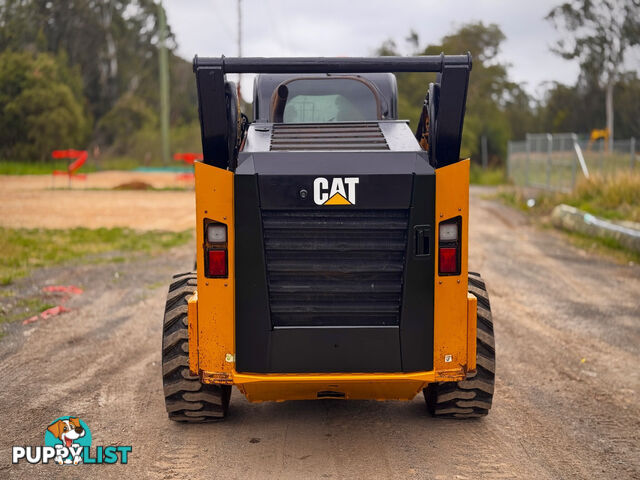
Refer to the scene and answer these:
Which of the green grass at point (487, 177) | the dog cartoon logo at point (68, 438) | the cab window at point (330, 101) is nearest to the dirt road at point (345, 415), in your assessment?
the dog cartoon logo at point (68, 438)

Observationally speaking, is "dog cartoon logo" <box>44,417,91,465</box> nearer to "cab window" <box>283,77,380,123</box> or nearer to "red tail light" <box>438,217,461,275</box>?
"red tail light" <box>438,217,461,275</box>

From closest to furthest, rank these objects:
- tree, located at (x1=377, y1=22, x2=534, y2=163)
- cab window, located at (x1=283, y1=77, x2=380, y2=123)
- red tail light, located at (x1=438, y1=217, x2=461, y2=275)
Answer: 1. red tail light, located at (x1=438, y1=217, x2=461, y2=275)
2. cab window, located at (x1=283, y1=77, x2=380, y2=123)
3. tree, located at (x1=377, y1=22, x2=534, y2=163)

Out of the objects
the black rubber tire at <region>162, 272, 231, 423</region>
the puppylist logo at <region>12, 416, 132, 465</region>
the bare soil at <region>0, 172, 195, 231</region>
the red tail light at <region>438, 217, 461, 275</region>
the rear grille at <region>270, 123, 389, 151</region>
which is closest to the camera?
the red tail light at <region>438, 217, 461, 275</region>

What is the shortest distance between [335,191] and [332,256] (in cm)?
39

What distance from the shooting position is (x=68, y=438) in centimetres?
516

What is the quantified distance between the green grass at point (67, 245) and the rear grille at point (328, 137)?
650 cm

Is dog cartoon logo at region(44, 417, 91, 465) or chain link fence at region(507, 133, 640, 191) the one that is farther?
chain link fence at region(507, 133, 640, 191)

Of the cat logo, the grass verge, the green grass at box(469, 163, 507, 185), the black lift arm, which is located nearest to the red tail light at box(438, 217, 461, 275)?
the black lift arm

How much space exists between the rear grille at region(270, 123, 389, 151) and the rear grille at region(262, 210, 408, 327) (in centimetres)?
51

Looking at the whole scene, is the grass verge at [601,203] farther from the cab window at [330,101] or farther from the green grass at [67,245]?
the cab window at [330,101]

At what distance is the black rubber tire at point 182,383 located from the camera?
516 centimetres

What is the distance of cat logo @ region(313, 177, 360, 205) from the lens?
4484mm

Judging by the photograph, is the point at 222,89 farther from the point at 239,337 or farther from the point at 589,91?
the point at 589,91

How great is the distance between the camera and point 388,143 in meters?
4.94
